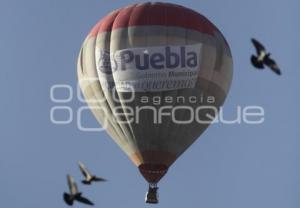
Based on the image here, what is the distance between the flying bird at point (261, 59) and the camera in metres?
25.9

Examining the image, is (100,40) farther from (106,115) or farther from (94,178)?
(94,178)

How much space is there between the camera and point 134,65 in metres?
36.1

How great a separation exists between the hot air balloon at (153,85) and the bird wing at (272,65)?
9790 millimetres

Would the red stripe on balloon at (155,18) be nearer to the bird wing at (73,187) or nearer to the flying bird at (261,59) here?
the flying bird at (261,59)

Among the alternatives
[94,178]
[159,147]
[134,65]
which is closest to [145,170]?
[159,147]

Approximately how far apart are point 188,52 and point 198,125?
2327mm

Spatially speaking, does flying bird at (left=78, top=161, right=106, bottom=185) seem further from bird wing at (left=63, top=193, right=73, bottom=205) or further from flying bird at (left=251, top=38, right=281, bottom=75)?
flying bird at (left=251, top=38, right=281, bottom=75)

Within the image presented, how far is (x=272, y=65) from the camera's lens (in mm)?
25906

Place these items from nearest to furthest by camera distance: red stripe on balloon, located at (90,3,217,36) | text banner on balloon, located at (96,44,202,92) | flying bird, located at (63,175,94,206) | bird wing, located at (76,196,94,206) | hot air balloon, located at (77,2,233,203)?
1. bird wing, located at (76,196,94,206)
2. flying bird, located at (63,175,94,206)
3. hot air balloon, located at (77,2,233,203)
4. text banner on balloon, located at (96,44,202,92)
5. red stripe on balloon, located at (90,3,217,36)

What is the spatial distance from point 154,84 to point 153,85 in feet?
0.18

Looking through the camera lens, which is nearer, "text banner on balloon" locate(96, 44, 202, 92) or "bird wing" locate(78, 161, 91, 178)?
"bird wing" locate(78, 161, 91, 178)

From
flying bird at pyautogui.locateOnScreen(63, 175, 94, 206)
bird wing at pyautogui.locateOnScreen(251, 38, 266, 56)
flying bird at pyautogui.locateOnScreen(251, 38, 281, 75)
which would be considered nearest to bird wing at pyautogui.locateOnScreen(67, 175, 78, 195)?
flying bird at pyautogui.locateOnScreen(63, 175, 94, 206)

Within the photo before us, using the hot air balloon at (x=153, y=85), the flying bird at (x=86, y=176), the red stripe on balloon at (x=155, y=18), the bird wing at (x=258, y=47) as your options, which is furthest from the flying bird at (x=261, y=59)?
the red stripe on balloon at (x=155, y=18)

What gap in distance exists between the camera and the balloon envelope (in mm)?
35812
